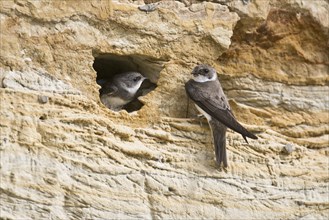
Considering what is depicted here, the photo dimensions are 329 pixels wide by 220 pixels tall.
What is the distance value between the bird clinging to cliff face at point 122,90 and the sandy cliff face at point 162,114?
9 centimetres

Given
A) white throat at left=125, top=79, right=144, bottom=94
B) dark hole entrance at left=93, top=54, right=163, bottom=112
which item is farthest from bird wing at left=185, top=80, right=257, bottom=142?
white throat at left=125, top=79, right=144, bottom=94

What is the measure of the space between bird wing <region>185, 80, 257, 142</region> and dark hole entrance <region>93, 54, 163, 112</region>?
224mm

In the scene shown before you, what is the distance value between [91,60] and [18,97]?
0.49 meters

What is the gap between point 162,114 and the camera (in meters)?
5.04

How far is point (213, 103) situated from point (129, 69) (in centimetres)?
73

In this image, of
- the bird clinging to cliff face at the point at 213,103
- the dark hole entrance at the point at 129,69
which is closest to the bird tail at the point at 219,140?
the bird clinging to cliff face at the point at 213,103

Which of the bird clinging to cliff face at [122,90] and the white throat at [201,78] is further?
the bird clinging to cliff face at [122,90]

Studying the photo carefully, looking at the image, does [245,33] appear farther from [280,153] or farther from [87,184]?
[87,184]

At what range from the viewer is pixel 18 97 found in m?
4.55

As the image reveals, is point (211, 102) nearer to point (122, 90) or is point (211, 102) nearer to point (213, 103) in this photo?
point (213, 103)

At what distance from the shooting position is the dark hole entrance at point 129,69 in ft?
16.9

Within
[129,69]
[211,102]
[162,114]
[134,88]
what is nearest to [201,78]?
[211,102]

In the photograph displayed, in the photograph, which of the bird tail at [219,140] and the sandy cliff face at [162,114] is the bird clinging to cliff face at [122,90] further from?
the bird tail at [219,140]

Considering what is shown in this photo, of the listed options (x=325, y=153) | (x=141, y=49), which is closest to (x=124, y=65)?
(x=141, y=49)
